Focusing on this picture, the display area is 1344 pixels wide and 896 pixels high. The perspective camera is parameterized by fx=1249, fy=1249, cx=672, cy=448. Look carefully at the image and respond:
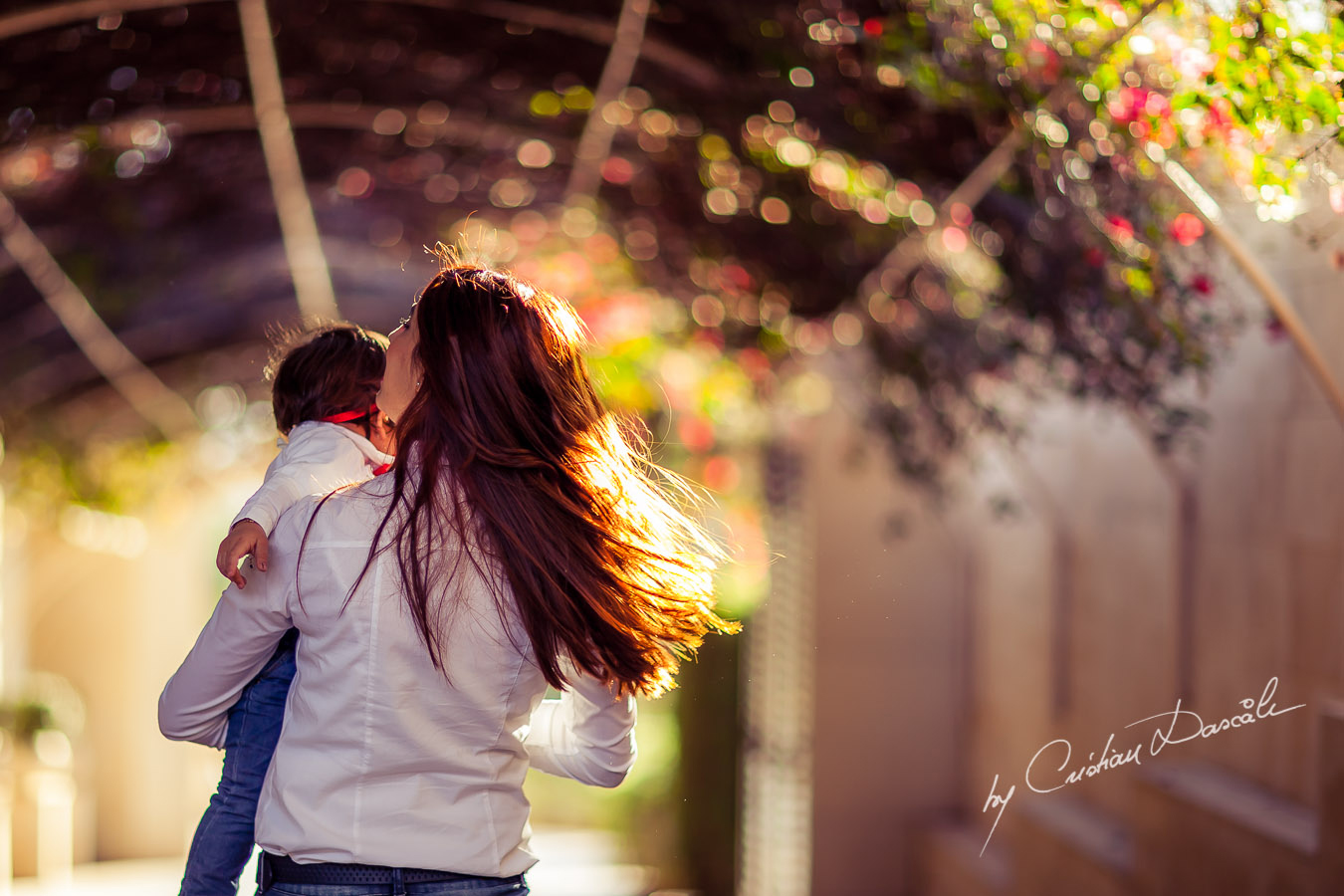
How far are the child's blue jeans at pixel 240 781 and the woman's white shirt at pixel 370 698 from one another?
0.16m

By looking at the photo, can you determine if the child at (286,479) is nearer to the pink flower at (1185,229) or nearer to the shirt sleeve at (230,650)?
the shirt sleeve at (230,650)

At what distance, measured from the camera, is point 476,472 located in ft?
4.57

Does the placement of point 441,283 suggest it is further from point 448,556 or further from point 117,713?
point 117,713

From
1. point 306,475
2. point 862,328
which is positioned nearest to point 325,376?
point 306,475

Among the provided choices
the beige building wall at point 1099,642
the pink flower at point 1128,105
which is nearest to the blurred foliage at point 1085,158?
the pink flower at point 1128,105

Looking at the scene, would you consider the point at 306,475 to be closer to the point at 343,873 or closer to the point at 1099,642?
the point at 343,873

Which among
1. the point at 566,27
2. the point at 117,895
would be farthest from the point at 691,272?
the point at 117,895

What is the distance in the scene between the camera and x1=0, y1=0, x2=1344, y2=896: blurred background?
8.15 feet

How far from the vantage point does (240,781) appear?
165 centimetres

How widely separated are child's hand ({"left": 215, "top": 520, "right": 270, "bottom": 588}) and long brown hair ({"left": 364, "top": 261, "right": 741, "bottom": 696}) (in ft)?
0.44

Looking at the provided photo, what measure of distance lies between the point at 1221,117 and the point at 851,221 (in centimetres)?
165

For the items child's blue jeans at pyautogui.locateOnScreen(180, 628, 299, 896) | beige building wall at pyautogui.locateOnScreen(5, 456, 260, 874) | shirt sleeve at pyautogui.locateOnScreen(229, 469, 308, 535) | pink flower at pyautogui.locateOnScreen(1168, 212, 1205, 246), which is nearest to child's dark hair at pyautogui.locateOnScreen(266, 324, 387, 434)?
shirt sleeve at pyautogui.locateOnScreen(229, 469, 308, 535)

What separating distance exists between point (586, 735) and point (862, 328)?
3.18 meters
